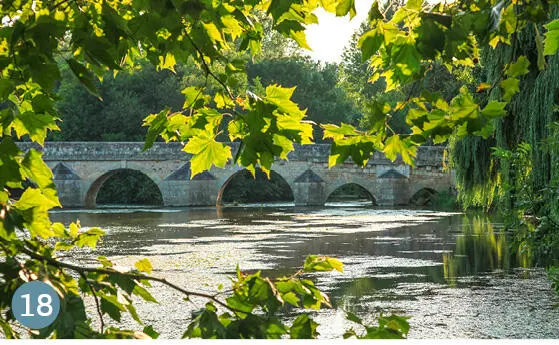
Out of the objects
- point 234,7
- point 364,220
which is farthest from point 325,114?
point 234,7

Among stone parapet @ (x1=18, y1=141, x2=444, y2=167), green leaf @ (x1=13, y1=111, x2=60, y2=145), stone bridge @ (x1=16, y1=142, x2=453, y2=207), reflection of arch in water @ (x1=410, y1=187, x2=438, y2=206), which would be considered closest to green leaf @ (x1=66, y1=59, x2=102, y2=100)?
green leaf @ (x1=13, y1=111, x2=60, y2=145)

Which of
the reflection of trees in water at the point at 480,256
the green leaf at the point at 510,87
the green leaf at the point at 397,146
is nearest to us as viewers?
the green leaf at the point at 510,87

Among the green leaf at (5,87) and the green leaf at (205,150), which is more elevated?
the green leaf at (5,87)

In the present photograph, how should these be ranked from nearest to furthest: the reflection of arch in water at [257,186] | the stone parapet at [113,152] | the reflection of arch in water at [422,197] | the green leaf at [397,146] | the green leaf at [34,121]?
1. the green leaf at [397,146]
2. the green leaf at [34,121]
3. the reflection of arch in water at [422,197]
4. the stone parapet at [113,152]
5. the reflection of arch in water at [257,186]

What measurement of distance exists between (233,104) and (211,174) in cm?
3482

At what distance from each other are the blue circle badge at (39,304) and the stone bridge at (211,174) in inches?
1343

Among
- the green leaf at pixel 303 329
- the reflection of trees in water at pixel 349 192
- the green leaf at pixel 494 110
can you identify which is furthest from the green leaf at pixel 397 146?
the reflection of trees in water at pixel 349 192

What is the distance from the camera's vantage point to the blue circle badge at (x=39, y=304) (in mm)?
1941

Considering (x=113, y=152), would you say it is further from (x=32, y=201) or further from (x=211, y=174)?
(x=32, y=201)

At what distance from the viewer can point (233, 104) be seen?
109 inches

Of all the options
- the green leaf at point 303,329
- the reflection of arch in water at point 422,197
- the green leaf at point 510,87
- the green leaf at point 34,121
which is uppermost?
the reflection of arch in water at point 422,197

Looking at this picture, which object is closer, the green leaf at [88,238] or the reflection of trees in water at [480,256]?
the green leaf at [88,238]

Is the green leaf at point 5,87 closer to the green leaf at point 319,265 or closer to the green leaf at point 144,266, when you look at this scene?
the green leaf at point 144,266

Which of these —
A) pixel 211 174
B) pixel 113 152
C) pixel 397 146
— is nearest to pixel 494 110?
pixel 397 146
